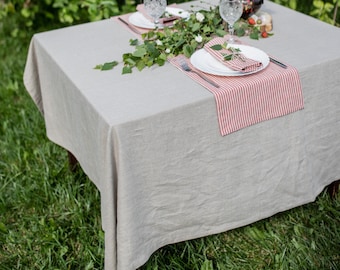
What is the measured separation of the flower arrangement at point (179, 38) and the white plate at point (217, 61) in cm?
5

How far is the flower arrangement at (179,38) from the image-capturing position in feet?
6.05

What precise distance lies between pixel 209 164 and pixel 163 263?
1.63 feet

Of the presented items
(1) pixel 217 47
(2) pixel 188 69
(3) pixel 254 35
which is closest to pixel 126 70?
(2) pixel 188 69

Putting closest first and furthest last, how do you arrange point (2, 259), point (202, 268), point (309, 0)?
point (202, 268) < point (2, 259) < point (309, 0)

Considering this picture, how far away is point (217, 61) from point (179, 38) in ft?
0.66

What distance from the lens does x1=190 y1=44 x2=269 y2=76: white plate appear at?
172 cm

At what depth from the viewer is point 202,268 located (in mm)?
1946

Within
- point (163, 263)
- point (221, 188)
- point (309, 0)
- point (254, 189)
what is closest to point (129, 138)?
point (221, 188)

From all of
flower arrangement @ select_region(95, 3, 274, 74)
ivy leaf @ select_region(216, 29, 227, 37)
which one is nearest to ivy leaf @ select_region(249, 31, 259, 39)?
flower arrangement @ select_region(95, 3, 274, 74)

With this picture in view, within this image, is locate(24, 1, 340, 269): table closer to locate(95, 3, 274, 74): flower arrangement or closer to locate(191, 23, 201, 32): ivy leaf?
locate(95, 3, 274, 74): flower arrangement

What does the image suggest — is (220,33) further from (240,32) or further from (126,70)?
(126,70)

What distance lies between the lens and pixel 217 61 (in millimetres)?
1785

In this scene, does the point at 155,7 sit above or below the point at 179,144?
above

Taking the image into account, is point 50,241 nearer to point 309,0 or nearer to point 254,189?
point 254,189
